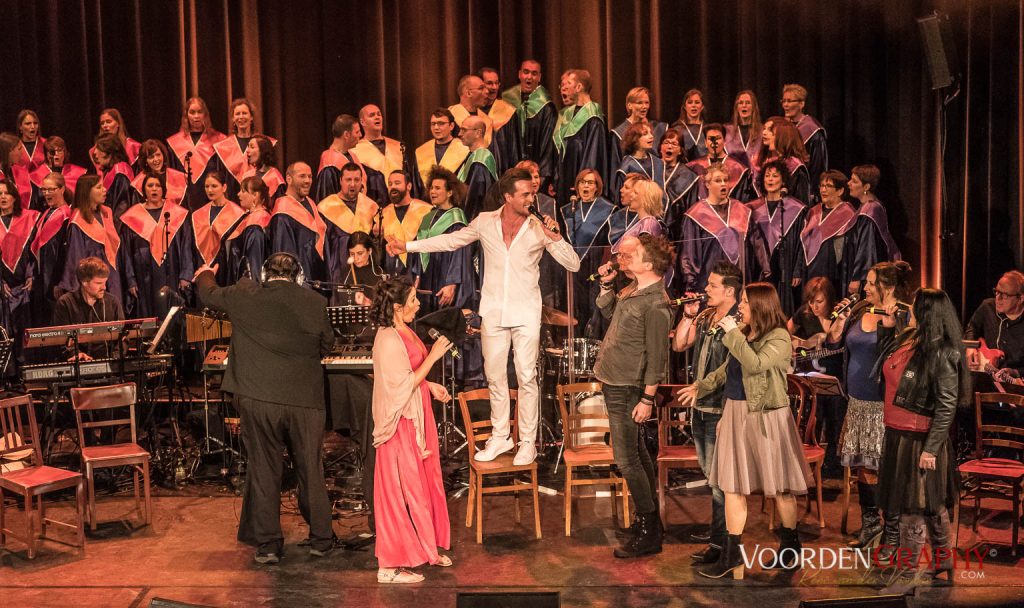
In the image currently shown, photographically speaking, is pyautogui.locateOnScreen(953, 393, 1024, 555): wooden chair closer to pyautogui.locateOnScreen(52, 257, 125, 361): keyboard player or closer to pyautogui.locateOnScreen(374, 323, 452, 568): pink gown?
pyautogui.locateOnScreen(374, 323, 452, 568): pink gown

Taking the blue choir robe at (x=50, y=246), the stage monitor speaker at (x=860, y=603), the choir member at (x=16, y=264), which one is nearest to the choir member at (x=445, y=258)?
the blue choir robe at (x=50, y=246)

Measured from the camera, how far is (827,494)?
5922 mm

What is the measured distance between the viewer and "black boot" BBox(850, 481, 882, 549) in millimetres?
4836

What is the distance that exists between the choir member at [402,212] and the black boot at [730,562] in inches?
176

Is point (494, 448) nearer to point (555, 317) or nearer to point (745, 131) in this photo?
point (555, 317)

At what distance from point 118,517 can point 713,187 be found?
193 inches

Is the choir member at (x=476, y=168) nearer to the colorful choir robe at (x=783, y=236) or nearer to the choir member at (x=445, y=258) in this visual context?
the choir member at (x=445, y=258)

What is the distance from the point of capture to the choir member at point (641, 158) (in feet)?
27.1

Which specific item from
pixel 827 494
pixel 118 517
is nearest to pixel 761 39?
pixel 827 494

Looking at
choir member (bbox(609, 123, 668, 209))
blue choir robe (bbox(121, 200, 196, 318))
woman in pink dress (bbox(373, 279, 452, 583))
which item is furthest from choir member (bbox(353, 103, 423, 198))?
woman in pink dress (bbox(373, 279, 452, 583))

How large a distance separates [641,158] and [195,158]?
416 centimetres

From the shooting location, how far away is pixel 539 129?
29.4 ft

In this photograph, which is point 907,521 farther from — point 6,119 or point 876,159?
Answer: point 6,119

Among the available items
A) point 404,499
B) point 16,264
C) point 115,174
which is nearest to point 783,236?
point 404,499
